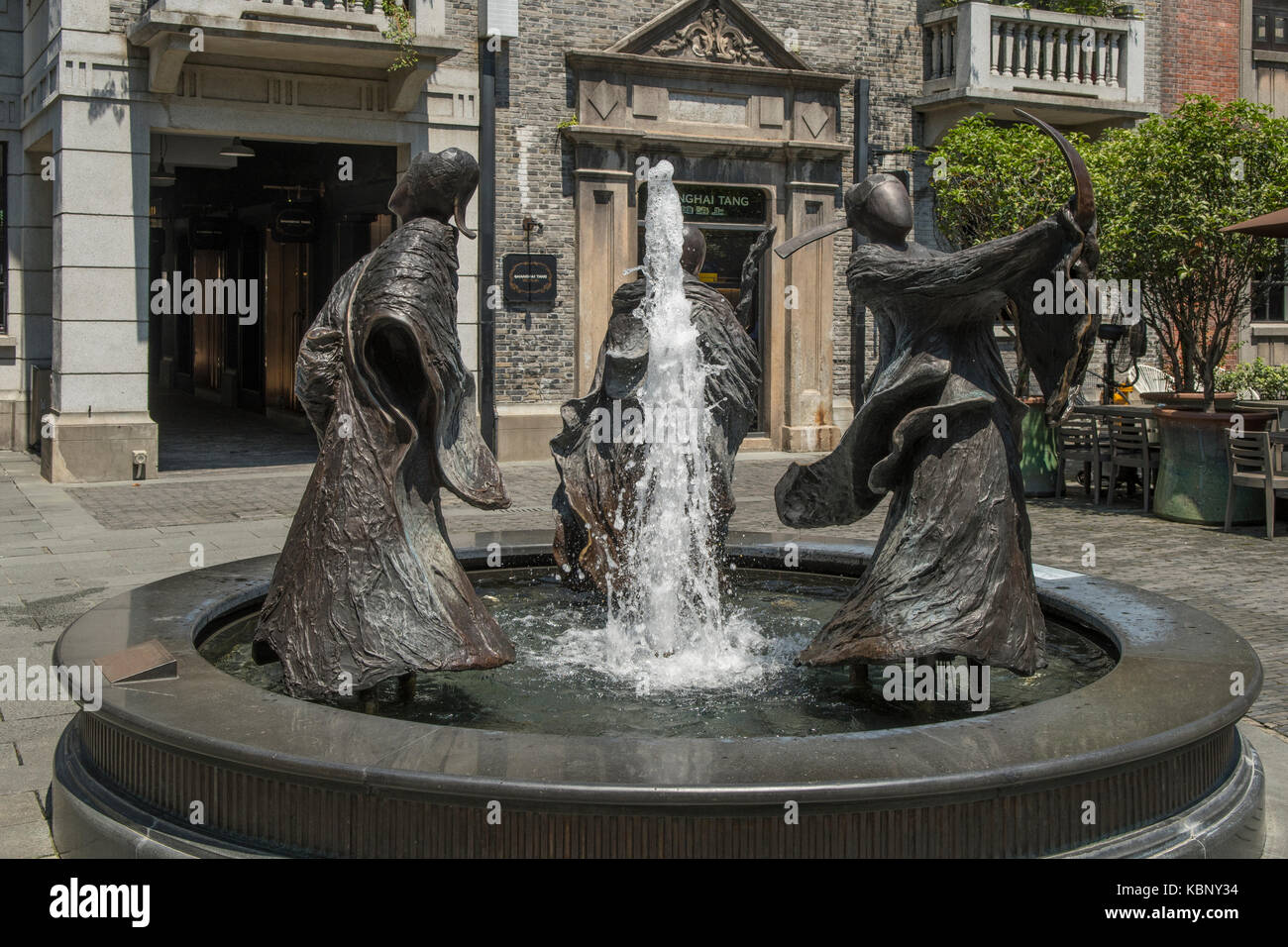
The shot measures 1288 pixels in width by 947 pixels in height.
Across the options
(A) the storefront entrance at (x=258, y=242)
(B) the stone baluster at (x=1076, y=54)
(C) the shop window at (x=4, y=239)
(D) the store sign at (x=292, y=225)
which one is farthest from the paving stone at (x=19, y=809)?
(B) the stone baluster at (x=1076, y=54)

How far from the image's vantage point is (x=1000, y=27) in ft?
59.6

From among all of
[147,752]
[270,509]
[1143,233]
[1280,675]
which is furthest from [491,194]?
[147,752]

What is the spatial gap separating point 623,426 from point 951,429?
243 centimetres

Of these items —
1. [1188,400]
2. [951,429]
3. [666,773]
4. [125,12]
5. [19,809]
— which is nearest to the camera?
[666,773]

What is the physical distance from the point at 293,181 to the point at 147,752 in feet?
57.8

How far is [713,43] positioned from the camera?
17047 millimetres

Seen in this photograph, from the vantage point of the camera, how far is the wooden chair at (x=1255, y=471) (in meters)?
10.9

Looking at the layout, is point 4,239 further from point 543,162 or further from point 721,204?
point 721,204

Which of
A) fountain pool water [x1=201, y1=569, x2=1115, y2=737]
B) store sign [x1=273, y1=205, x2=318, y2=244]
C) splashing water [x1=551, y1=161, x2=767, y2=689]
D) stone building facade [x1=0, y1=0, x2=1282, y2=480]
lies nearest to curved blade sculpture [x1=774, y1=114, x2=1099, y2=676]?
fountain pool water [x1=201, y1=569, x2=1115, y2=737]

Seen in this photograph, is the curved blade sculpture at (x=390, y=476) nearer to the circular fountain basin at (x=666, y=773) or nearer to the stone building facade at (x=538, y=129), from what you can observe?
the circular fountain basin at (x=666, y=773)

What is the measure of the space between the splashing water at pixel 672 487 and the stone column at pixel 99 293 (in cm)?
865

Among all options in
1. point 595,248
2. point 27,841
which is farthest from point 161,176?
point 27,841

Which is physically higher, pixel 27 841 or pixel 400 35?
pixel 400 35

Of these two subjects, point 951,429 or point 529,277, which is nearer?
point 951,429
